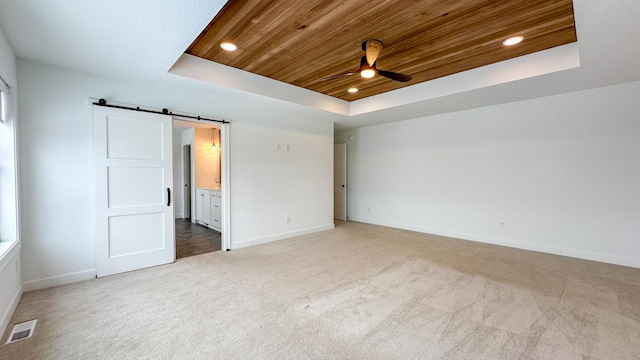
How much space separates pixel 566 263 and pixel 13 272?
248 inches

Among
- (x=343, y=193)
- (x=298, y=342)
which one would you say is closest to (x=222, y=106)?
(x=298, y=342)

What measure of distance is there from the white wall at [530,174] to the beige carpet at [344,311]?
61 cm

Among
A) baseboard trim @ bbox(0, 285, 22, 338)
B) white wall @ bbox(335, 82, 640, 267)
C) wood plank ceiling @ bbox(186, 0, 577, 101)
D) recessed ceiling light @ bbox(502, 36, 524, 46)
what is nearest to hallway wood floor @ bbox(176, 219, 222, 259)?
baseboard trim @ bbox(0, 285, 22, 338)

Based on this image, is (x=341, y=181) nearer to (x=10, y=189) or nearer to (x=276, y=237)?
(x=276, y=237)

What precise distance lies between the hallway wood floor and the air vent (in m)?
1.74

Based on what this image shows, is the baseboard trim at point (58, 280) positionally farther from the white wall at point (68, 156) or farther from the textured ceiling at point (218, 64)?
the textured ceiling at point (218, 64)

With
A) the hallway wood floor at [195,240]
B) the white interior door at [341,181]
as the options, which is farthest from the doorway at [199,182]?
the white interior door at [341,181]

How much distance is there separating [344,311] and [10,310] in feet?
9.44

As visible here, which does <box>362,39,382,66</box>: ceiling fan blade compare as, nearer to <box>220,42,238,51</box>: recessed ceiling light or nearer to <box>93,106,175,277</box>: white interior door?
<box>220,42,238,51</box>: recessed ceiling light

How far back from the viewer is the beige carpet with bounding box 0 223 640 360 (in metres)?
1.83

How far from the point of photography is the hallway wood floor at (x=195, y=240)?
13.6 feet

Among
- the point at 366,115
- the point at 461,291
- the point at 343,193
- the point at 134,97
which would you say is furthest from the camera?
the point at 343,193

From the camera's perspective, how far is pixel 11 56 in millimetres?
2459

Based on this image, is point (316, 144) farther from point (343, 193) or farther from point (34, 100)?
point (34, 100)
